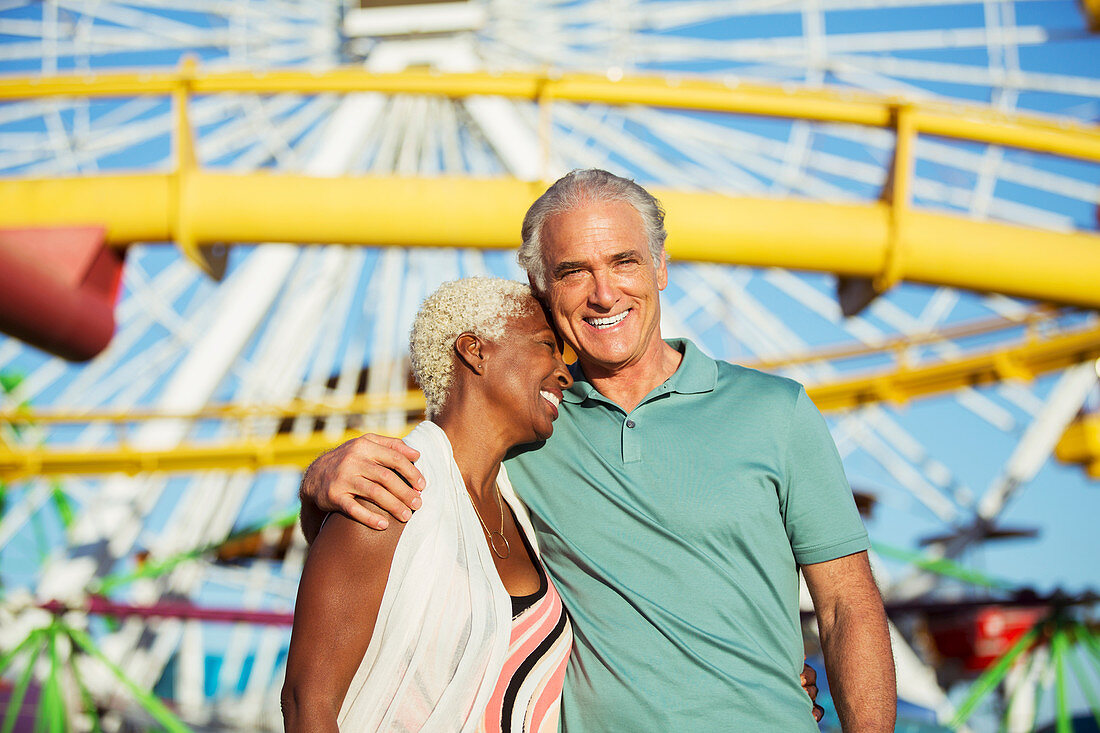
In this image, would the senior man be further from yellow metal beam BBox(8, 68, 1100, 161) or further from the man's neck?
yellow metal beam BBox(8, 68, 1100, 161)

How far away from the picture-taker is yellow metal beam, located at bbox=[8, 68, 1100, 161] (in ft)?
13.9

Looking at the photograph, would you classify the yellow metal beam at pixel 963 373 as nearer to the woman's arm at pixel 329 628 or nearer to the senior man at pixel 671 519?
the senior man at pixel 671 519

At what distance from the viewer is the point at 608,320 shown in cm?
202

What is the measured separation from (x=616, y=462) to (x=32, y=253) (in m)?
2.89

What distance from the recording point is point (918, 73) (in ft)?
37.3

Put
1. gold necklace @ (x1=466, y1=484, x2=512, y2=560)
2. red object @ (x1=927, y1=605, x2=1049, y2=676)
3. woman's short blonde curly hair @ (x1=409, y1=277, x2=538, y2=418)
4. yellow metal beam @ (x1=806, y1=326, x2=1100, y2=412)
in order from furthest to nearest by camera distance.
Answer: red object @ (x1=927, y1=605, x2=1049, y2=676)
yellow metal beam @ (x1=806, y1=326, x2=1100, y2=412)
woman's short blonde curly hair @ (x1=409, y1=277, x2=538, y2=418)
gold necklace @ (x1=466, y1=484, x2=512, y2=560)

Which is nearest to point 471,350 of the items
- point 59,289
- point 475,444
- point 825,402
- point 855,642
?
point 475,444

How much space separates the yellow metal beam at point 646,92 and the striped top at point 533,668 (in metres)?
2.80

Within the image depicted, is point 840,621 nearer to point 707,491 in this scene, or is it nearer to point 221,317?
point 707,491

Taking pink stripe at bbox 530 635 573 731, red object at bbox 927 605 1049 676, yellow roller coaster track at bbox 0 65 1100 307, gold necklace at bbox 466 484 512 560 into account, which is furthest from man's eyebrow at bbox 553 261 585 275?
red object at bbox 927 605 1049 676

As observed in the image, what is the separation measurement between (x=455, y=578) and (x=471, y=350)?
469 millimetres

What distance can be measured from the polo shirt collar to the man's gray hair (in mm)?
209

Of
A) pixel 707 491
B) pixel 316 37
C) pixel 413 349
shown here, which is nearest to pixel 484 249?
pixel 413 349

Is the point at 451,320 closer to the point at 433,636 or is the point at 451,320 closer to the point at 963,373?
the point at 433,636
